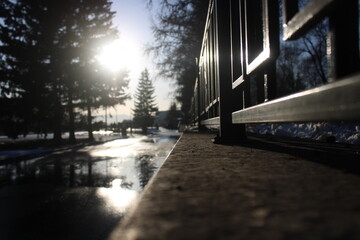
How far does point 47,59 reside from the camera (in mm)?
18219

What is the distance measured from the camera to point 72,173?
7.02 meters

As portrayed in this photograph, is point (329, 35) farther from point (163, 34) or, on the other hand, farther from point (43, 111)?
point (43, 111)

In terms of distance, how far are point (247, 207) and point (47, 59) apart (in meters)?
20.8

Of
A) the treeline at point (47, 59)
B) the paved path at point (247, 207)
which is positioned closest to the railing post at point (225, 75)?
the paved path at point (247, 207)

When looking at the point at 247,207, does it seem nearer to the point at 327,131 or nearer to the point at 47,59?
the point at 327,131

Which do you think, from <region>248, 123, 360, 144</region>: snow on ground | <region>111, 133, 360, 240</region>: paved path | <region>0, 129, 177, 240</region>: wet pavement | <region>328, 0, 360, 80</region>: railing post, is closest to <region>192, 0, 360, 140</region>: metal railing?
<region>328, 0, 360, 80</region>: railing post

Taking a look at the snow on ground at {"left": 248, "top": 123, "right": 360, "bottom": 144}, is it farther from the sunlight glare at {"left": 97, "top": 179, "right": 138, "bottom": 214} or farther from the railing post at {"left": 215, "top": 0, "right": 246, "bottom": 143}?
the sunlight glare at {"left": 97, "top": 179, "right": 138, "bottom": 214}

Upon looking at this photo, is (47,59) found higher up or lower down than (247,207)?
higher up

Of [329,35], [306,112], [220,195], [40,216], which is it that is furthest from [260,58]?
[40,216]

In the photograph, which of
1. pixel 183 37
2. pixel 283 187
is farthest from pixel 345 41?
pixel 183 37

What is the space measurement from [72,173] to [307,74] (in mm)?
20110

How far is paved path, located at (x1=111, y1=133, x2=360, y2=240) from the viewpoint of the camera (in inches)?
16.6

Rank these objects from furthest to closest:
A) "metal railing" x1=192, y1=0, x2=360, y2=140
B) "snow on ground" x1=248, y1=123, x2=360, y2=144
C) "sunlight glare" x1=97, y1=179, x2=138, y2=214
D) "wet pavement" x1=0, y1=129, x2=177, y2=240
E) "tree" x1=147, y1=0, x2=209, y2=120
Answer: "tree" x1=147, y1=0, x2=209, y2=120 < "snow on ground" x1=248, y1=123, x2=360, y2=144 < "sunlight glare" x1=97, y1=179, x2=138, y2=214 < "wet pavement" x1=0, y1=129, x2=177, y2=240 < "metal railing" x1=192, y1=0, x2=360, y2=140

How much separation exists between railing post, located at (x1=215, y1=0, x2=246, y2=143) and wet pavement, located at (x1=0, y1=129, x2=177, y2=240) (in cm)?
148
